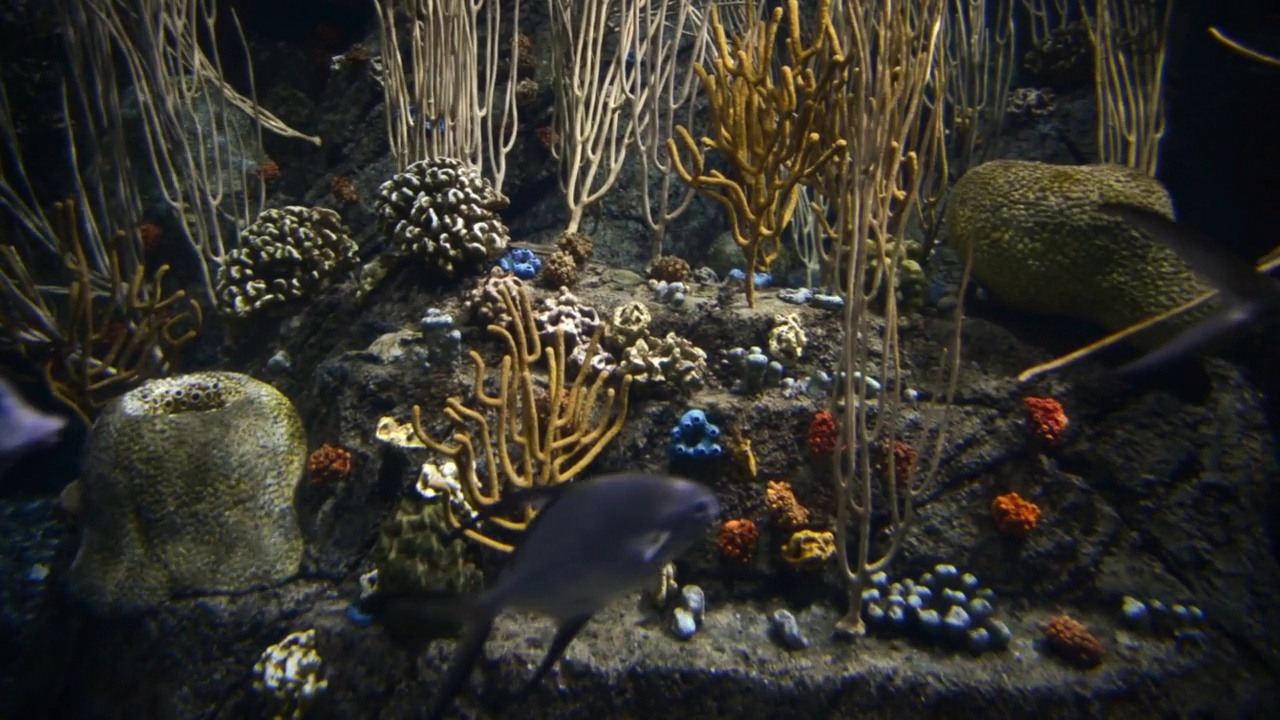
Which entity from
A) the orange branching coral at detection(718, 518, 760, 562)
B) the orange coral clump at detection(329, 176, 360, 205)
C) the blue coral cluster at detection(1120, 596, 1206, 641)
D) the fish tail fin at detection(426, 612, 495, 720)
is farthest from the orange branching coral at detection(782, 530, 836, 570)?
the orange coral clump at detection(329, 176, 360, 205)

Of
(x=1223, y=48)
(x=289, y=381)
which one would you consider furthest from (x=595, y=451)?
(x=1223, y=48)

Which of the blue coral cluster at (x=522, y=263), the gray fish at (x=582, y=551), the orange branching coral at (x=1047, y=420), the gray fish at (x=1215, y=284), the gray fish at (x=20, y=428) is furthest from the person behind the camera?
the blue coral cluster at (x=522, y=263)

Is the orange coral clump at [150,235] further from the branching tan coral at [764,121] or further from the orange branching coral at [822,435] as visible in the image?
the orange branching coral at [822,435]

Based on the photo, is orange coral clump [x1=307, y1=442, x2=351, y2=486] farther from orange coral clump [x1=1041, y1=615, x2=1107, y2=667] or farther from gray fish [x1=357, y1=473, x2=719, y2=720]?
orange coral clump [x1=1041, y1=615, x2=1107, y2=667]

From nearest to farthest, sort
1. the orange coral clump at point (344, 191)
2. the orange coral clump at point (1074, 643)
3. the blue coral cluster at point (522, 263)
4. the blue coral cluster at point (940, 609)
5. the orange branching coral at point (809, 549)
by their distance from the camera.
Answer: the orange coral clump at point (1074, 643) → the blue coral cluster at point (940, 609) → the orange branching coral at point (809, 549) → the blue coral cluster at point (522, 263) → the orange coral clump at point (344, 191)

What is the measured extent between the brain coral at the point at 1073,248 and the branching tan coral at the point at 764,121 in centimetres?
113

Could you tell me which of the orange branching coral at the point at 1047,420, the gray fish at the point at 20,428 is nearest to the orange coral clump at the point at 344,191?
the gray fish at the point at 20,428

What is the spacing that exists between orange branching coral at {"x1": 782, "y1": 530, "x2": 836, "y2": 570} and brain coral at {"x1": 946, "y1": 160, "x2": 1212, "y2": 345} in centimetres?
206

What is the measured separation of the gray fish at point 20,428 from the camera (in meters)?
2.48

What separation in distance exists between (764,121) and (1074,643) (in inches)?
125

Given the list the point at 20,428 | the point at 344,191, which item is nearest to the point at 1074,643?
the point at 20,428

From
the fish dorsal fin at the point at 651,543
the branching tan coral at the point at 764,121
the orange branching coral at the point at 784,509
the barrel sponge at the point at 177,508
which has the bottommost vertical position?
the barrel sponge at the point at 177,508

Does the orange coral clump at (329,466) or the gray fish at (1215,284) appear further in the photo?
the orange coral clump at (329,466)

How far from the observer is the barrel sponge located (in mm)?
3670
